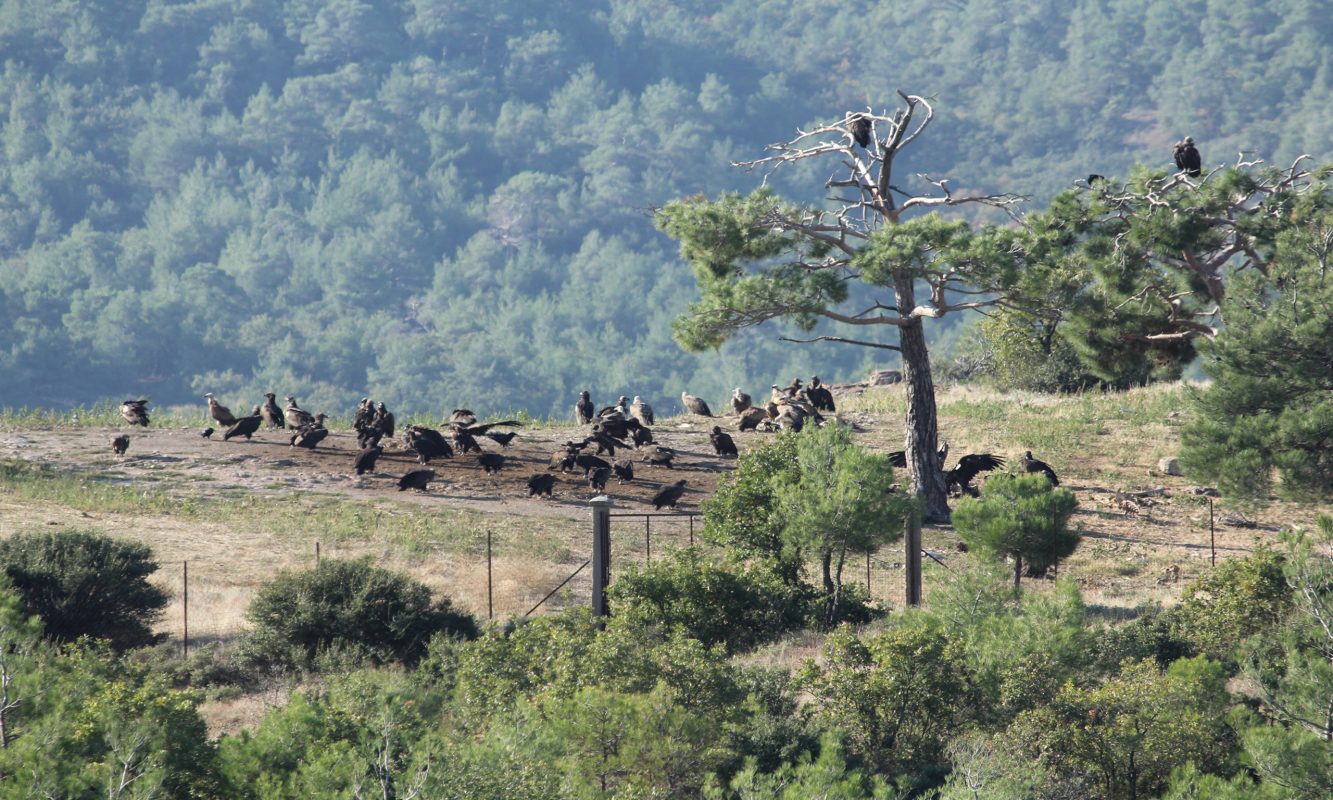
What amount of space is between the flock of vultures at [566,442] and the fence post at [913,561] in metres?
5.81

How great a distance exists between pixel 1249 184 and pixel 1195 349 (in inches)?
122

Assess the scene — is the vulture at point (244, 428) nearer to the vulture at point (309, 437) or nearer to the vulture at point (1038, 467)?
the vulture at point (309, 437)

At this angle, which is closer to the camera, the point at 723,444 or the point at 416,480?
the point at 416,480

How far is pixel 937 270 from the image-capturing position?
2827 cm

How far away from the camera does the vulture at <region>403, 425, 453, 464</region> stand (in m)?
32.6

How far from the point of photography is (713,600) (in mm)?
22891

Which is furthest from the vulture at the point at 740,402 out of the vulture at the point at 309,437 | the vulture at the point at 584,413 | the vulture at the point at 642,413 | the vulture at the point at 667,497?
the vulture at the point at 667,497

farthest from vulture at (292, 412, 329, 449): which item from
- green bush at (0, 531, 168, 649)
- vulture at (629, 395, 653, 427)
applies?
green bush at (0, 531, 168, 649)

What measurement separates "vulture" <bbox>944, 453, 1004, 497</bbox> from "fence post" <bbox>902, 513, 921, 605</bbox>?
6879mm

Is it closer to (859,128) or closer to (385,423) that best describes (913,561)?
(859,128)

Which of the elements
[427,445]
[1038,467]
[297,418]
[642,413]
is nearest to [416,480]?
[427,445]

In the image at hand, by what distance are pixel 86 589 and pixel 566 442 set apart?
49.3ft

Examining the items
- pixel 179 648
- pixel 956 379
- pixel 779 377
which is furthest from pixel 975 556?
pixel 779 377

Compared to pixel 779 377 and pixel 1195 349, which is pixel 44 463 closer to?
pixel 1195 349
